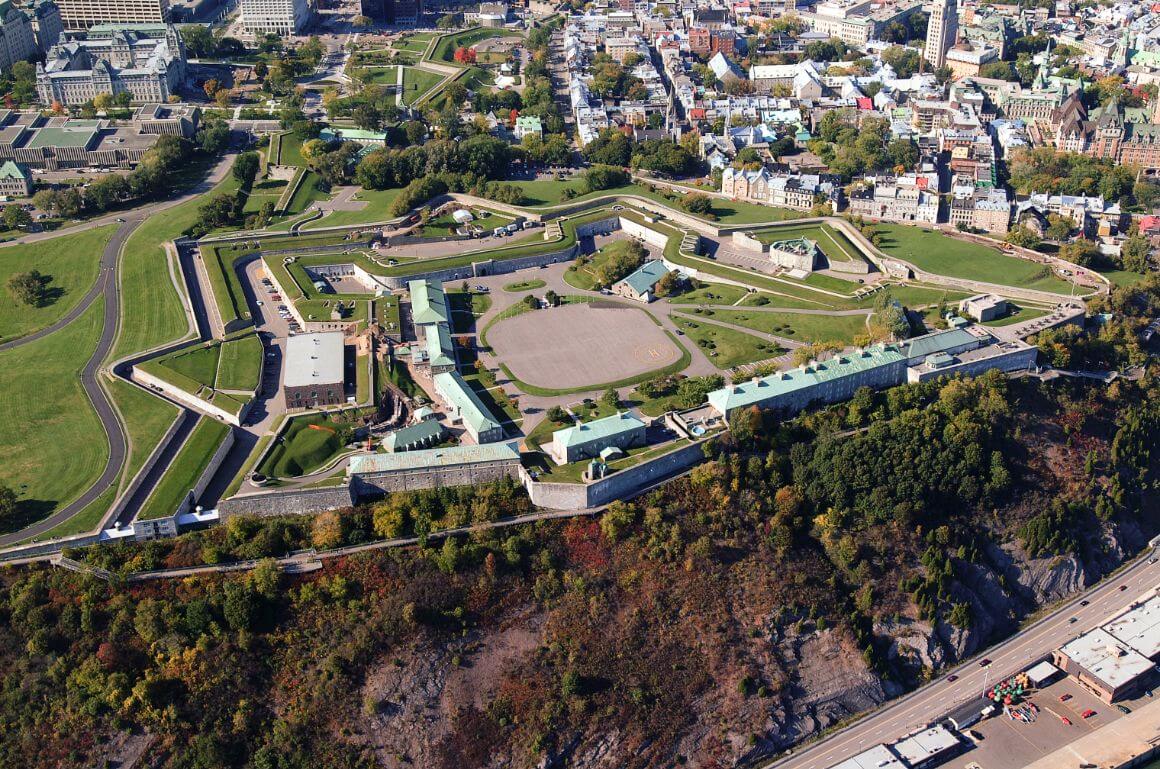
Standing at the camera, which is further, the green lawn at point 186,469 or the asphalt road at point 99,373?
the green lawn at point 186,469

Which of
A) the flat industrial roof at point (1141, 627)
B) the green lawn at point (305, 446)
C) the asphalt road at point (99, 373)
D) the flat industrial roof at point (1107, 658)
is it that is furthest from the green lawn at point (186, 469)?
the flat industrial roof at point (1141, 627)

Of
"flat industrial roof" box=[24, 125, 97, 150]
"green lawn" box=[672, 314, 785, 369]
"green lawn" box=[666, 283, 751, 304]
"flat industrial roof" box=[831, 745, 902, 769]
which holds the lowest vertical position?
"flat industrial roof" box=[831, 745, 902, 769]

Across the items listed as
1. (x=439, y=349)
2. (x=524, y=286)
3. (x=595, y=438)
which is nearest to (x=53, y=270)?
(x=439, y=349)

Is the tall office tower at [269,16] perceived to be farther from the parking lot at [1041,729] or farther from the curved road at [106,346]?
the parking lot at [1041,729]

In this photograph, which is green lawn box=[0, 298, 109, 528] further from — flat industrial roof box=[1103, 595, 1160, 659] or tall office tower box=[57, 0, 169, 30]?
tall office tower box=[57, 0, 169, 30]

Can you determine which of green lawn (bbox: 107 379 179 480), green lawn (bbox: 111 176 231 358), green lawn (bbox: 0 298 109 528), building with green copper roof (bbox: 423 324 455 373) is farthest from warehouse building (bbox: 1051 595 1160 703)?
green lawn (bbox: 111 176 231 358)

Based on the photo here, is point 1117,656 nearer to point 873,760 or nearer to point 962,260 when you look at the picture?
point 873,760
